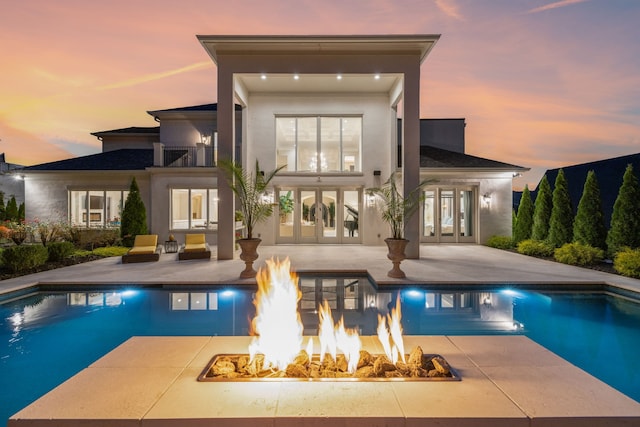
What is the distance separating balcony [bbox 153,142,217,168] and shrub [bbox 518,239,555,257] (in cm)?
1364

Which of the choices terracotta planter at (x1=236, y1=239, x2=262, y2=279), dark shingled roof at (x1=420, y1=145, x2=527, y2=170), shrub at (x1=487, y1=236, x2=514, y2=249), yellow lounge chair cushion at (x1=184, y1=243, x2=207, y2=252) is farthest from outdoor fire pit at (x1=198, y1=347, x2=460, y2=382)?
dark shingled roof at (x1=420, y1=145, x2=527, y2=170)

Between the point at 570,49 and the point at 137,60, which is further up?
the point at 137,60

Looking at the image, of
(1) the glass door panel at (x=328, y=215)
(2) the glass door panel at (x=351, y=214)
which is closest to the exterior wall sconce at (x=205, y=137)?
(1) the glass door panel at (x=328, y=215)

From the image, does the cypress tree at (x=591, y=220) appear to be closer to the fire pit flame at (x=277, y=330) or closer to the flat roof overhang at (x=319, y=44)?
the flat roof overhang at (x=319, y=44)

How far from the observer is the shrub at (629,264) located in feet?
26.9

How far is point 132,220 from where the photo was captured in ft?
45.2

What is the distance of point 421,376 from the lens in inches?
110

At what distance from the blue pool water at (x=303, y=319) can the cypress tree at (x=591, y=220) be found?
4.84 m

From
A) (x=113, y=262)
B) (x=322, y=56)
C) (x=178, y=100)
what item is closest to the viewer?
(x=113, y=262)

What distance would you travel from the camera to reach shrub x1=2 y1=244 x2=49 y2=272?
28.7 feet

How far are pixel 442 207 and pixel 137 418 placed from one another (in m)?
15.5

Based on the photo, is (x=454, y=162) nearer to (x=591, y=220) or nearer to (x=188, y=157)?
(x=591, y=220)

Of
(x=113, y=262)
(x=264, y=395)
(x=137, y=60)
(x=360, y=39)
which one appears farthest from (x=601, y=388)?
(x=137, y=60)

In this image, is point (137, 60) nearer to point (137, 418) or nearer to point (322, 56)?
point (322, 56)
